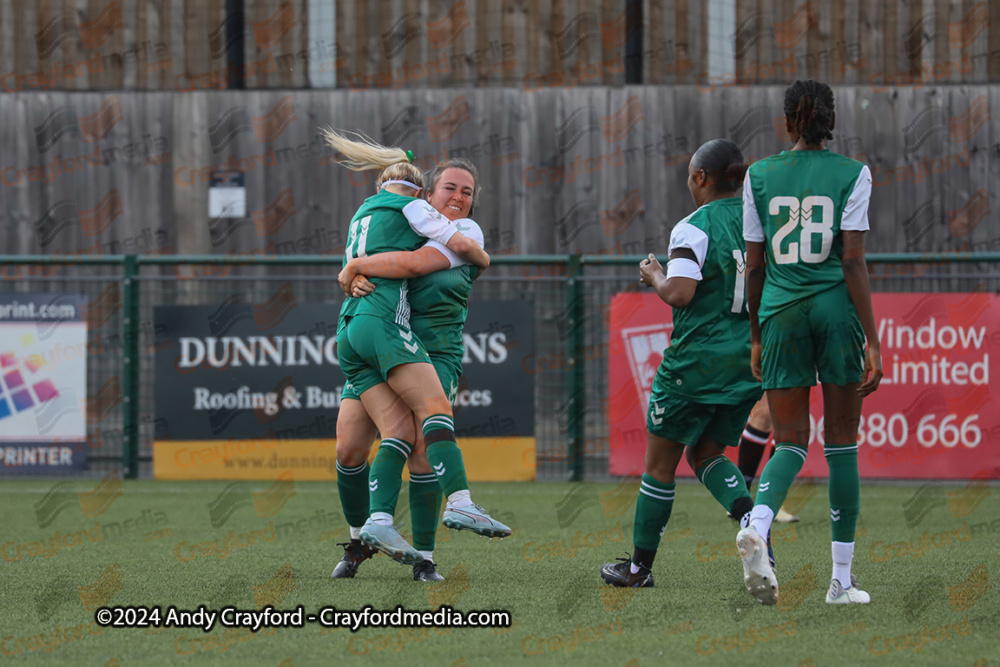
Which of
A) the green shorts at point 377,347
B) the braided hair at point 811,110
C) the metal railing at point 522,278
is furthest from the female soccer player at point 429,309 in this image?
the metal railing at point 522,278

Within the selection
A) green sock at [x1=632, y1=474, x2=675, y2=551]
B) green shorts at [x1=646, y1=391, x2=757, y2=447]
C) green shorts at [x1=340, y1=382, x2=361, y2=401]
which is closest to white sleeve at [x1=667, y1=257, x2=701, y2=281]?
green shorts at [x1=646, y1=391, x2=757, y2=447]

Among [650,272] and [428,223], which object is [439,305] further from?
[650,272]

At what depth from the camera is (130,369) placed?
36.0 feet

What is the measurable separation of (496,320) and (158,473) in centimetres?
312

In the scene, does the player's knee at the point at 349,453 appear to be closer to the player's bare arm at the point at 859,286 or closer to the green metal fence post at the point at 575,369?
the player's bare arm at the point at 859,286

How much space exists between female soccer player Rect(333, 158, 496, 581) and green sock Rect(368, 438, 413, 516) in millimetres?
43

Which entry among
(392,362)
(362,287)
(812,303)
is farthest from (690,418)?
(362,287)

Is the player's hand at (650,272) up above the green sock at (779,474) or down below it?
above

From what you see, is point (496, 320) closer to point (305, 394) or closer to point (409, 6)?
point (305, 394)

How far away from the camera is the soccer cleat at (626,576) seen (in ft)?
17.3

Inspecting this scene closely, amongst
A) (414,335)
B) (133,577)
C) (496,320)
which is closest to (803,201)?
(414,335)

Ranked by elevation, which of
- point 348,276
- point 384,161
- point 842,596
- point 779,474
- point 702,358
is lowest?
point 842,596

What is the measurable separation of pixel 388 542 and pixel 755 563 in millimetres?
1467

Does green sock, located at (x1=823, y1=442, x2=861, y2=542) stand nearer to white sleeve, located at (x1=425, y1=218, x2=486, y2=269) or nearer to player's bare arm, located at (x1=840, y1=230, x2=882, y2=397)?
player's bare arm, located at (x1=840, y1=230, x2=882, y2=397)
